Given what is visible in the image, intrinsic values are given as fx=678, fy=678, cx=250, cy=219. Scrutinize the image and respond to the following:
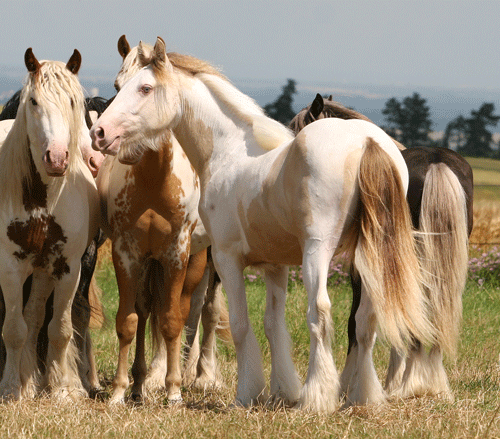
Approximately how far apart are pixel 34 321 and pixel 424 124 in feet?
182

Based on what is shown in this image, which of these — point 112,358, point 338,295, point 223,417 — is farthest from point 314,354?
point 338,295

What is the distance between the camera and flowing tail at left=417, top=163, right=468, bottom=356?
434 cm

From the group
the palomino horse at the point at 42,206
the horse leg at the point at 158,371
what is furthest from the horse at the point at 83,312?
the horse leg at the point at 158,371

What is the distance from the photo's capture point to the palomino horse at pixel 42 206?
436cm

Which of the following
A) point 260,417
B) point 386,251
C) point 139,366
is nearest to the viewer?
point 386,251

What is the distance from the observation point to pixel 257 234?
4.10m

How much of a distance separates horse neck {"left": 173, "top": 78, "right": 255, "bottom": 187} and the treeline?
44.6 m

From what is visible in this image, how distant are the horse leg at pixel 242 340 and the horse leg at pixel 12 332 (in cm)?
140

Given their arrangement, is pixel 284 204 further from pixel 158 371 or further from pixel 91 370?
pixel 91 370

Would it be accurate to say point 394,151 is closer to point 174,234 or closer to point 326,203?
point 326,203

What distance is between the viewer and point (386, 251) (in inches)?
146

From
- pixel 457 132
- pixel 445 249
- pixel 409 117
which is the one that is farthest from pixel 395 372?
pixel 409 117

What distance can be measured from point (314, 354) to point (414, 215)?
1.32 meters

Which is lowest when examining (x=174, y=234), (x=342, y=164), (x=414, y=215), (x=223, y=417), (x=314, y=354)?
(x=223, y=417)
